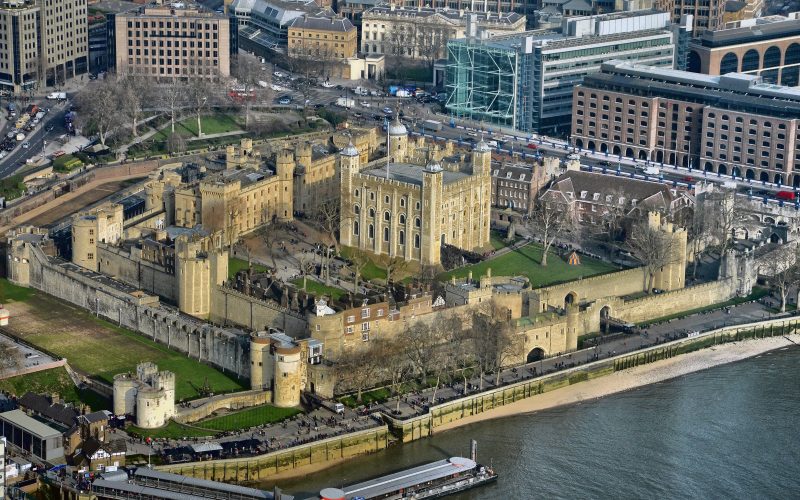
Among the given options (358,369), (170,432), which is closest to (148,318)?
(358,369)

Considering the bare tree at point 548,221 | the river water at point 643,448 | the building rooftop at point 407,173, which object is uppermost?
the building rooftop at point 407,173

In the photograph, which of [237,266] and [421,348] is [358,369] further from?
[237,266]

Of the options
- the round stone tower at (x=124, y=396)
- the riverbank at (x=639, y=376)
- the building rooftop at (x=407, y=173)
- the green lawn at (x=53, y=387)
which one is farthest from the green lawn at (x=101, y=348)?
the building rooftop at (x=407, y=173)

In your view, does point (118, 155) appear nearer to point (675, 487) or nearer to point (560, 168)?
point (560, 168)

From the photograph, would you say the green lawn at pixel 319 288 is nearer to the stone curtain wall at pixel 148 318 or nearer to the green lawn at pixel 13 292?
the stone curtain wall at pixel 148 318

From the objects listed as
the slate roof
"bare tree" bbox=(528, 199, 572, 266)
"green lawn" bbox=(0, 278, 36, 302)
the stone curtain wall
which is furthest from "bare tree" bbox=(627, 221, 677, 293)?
the slate roof

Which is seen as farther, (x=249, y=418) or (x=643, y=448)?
(x=249, y=418)
